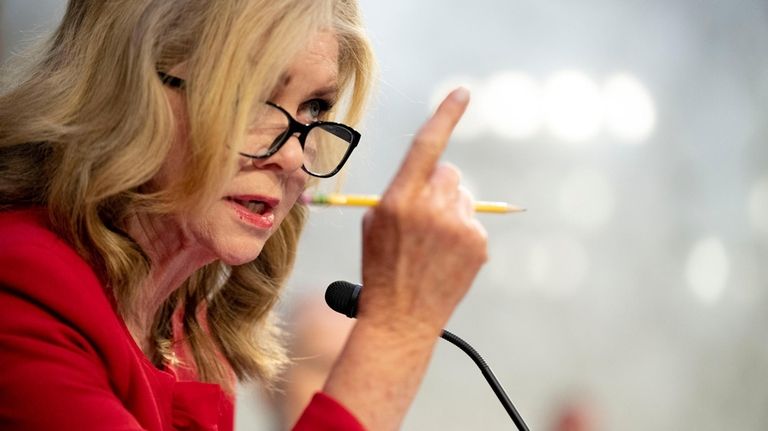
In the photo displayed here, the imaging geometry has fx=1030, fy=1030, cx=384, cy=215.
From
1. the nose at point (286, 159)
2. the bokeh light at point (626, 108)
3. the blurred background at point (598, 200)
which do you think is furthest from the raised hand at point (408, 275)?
the bokeh light at point (626, 108)

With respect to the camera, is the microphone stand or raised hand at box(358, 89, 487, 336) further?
the microphone stand

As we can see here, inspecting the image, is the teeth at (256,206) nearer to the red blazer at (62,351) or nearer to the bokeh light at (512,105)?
the red blazer at (62,351)

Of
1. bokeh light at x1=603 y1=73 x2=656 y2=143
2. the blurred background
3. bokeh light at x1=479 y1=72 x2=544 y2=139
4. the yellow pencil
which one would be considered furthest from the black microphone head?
bokeh light at x1=603 y1=73 x2=656 y2=143

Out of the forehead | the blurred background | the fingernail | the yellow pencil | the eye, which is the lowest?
the blurred background

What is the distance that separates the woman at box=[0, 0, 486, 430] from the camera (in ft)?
3.07

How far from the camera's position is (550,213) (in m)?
3.20

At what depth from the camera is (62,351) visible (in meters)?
0.97

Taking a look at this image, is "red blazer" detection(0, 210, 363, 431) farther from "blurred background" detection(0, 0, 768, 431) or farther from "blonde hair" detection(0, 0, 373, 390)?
"blurred background" detection(0, 0, 768, 431)

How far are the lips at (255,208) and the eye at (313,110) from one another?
10 centimetres

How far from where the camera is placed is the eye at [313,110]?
3.92ft

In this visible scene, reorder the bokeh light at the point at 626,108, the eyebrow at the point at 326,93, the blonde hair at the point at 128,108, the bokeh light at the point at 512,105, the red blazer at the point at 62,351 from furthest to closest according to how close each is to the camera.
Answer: the bokeh light at the point at 626,108, the bokeh light at the point at 512,105, the eyebrow at the point at 326,93, the blonde hair at the point at 128,108, the red blazer at the point at 62,351

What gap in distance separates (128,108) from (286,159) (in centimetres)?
18

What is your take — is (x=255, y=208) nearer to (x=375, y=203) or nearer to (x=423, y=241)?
(x=375, y=203)

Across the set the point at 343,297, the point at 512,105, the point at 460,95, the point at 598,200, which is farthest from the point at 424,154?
the point at 598,200
